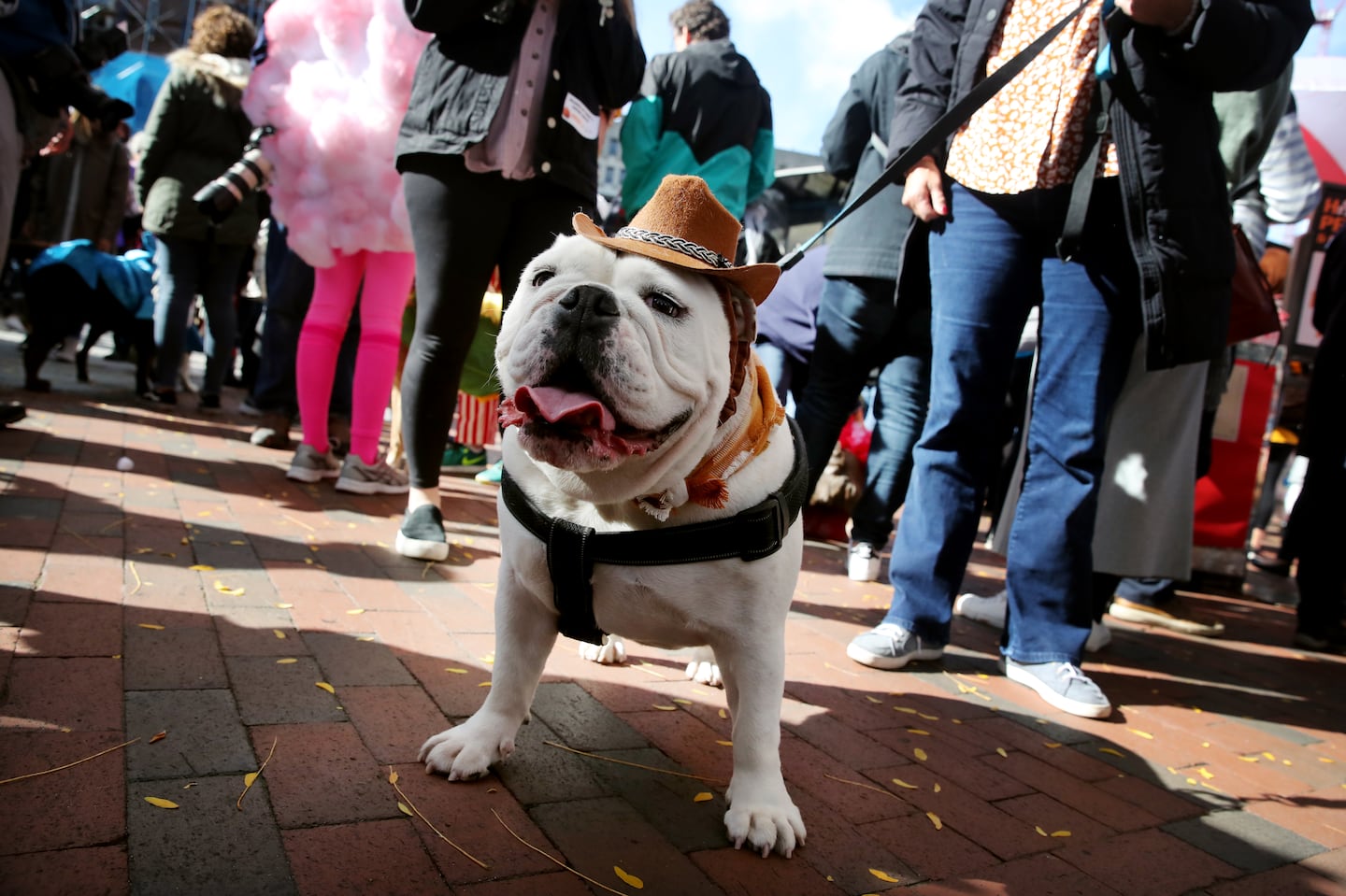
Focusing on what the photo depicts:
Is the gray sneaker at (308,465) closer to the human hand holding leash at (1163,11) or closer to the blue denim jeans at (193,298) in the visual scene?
the blue denim jeans at (193,298)

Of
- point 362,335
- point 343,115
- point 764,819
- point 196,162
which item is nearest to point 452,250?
point 362,335

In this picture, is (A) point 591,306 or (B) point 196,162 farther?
(B) point 196,162

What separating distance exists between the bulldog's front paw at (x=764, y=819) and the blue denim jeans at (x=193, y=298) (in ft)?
19.8

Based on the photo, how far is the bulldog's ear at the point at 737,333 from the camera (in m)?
1.77

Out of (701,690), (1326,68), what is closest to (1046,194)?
(701,690)

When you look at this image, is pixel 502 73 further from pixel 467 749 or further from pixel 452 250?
pixel 467 749

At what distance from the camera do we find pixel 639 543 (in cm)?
175

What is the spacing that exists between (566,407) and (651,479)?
0.24 meters

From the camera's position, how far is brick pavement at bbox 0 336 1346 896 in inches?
60.4

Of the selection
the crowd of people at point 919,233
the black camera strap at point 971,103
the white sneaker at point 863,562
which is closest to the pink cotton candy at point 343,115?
the crowd of people at point 919,233

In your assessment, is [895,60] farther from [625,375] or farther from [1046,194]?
[625,375]

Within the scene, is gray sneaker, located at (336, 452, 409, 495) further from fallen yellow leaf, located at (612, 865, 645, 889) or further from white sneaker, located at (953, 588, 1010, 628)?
fallen yellow leaf, located at (612, 865, 645, 889)

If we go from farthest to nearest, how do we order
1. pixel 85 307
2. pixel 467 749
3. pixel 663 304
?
pixel 85 307 → pixel 467 749 → pixel 663 304

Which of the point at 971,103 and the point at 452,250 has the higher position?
the point at 971,103
